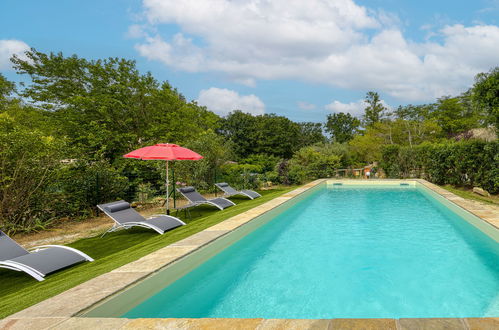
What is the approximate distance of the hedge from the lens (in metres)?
11.9

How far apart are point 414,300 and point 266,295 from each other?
1.83 metres

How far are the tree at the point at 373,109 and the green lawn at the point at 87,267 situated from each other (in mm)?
46000

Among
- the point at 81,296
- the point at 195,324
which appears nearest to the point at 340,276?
the point at 195,324

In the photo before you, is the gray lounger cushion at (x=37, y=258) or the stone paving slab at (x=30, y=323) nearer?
the stone paving slab at (x=30, y=323)

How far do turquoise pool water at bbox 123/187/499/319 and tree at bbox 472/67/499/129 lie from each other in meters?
8.39

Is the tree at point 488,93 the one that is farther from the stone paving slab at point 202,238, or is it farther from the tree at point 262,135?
the tree at point 262,135

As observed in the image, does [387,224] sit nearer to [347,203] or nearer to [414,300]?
[347,203]

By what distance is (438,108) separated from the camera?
39094 mm

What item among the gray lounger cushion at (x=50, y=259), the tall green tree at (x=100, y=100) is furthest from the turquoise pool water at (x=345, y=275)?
the tall green tree at (x=100, y=100)

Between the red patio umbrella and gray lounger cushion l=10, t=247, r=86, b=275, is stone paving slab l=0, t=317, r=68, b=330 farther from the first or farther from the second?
the red patio umbrella

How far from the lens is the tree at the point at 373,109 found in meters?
46.9

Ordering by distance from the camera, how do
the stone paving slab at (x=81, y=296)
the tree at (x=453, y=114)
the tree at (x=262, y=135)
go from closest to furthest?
1. the stone paving slab at (x=81, y=296)
2. the tree at (x=453, y=114)
3. the tree at (x=262, y=135)

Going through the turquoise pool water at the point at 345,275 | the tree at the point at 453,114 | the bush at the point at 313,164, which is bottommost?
the turquoise pool water at the point at 345,275

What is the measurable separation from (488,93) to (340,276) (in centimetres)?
1302
